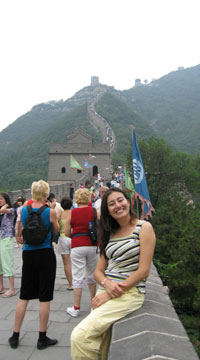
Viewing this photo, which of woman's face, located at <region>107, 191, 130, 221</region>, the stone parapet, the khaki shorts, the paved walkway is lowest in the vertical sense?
the paved walkway

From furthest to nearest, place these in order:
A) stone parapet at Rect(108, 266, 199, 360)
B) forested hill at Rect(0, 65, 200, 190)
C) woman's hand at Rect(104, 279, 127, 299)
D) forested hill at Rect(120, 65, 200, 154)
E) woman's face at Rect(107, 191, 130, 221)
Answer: forested hill at Rect(120, 65, 200, 154), forested hill at Rect(0, 65, 200, 190), woman's face at Rect(107, 191, 130, 221), woman's hand at Rect(104, 279, 127, 299), stone parapet at Rect(108, 266, 199, 360)

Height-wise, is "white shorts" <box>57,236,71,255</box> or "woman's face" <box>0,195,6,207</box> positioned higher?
"woman's face" <box>0,195,6,207</box>

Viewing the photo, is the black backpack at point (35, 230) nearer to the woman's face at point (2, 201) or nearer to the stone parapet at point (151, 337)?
the stone parapet at point (151, 337)

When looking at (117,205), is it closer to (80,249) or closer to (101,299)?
(101,299)

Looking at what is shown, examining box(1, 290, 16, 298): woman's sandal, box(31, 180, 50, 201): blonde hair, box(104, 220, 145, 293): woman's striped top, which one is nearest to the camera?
box(104, 220, 145, 293): woman's striped top

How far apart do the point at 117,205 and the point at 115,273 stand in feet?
1.75

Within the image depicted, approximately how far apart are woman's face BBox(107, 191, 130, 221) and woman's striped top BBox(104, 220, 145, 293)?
157 millimetres

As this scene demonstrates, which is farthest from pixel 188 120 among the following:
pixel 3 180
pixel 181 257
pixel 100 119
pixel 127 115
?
pixel 181 257

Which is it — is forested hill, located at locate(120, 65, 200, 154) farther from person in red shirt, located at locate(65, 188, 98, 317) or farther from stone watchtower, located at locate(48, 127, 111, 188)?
person in red shirt, located at locate(65, 188, 98, 317)

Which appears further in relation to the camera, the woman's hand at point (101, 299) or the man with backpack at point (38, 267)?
the man with backpack at point (38, 267)

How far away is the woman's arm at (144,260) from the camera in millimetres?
2553

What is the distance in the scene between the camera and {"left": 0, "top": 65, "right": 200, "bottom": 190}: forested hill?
6816cm

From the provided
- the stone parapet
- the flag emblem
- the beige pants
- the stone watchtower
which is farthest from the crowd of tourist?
the stone watchtower

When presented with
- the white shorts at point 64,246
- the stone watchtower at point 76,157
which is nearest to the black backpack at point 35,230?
the white shorts at point 64,246
